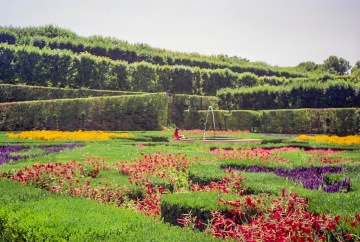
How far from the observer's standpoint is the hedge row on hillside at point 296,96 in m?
32.1

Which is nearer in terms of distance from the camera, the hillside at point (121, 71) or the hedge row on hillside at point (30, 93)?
the hedge row on hillside at point (30, 93)

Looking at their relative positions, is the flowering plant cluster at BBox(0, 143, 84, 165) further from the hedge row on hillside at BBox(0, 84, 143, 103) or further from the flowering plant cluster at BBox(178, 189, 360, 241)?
the hedge row on hillside at BBox(0, 84, 143, 103)

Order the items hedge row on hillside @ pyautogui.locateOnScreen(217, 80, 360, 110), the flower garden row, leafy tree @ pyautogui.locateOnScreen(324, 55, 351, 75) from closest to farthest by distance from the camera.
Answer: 1. the flower garden row
2. hedge row on hillside @ pyautogui.locateOnScreen(217, 80, 360, 110)
3. leafy tree @ pyautogui.locateOnScreen(324, 55, 351, 75)

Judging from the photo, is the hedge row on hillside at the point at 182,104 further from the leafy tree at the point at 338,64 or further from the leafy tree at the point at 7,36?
the leafy tree at the point at 338,64

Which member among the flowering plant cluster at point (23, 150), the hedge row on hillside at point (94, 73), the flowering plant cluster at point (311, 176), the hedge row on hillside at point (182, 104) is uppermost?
the hedge row on hillside at point (94, 73)

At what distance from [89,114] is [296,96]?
57.1 ft

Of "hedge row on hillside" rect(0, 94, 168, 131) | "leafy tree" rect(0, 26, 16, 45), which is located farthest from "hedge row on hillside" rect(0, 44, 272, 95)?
"leafy tree" rect(0, 26, 16, 45)

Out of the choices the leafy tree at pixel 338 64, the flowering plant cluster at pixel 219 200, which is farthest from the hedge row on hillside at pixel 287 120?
the leafy tree at pixel 338 64

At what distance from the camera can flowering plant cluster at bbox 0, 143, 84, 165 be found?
44.7ft

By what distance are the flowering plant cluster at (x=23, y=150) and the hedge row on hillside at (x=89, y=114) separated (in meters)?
8.04

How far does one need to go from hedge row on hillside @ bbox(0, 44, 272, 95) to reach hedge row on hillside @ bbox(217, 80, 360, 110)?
6.55 metres

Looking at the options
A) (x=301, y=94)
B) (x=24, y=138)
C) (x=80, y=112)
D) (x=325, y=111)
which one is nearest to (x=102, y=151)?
(x=24, y=138)

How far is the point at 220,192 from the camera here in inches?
285

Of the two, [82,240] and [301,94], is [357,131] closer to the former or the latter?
[301,94]
